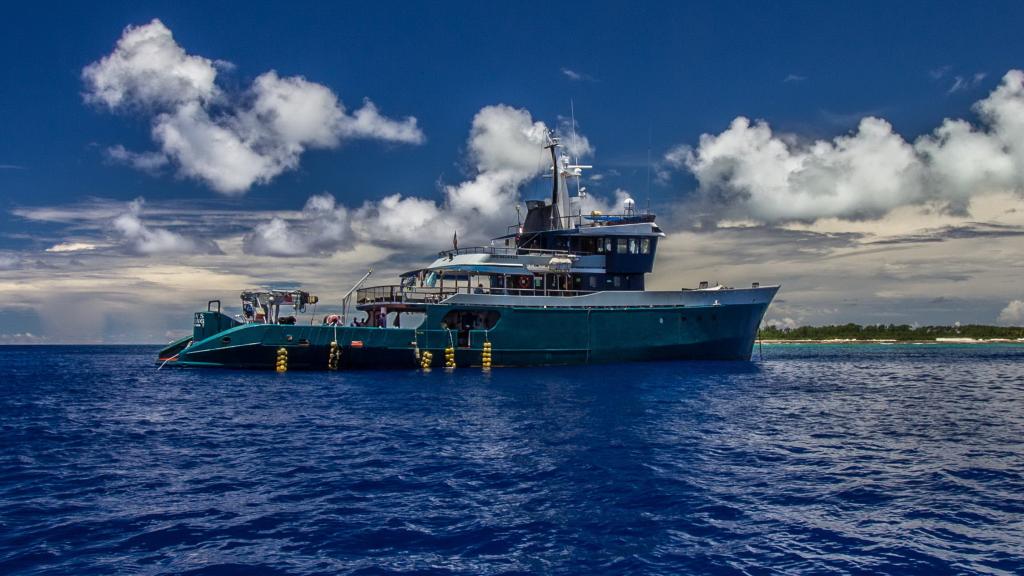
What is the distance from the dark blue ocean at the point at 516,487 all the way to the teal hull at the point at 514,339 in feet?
43.9

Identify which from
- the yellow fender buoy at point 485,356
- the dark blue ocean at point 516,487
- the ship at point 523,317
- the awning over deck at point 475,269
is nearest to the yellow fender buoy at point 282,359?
the ship at point 523,317

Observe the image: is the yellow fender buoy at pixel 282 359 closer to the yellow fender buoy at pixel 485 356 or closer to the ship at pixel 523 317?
the ship at pixel 523 317

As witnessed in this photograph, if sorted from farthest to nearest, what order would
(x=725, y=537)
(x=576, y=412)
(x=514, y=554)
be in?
1. (x=576, y=412)
2. (x=725, y=537)
3. (x=514, y=554)

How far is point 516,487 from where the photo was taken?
1386 cm

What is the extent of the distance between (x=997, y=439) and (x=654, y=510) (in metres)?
13.1

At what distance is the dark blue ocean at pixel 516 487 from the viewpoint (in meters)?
10.0

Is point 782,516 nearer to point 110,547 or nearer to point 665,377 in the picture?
point 110,547

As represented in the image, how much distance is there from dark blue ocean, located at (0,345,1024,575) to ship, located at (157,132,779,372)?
13.8 metres

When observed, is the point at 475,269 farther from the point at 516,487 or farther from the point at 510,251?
the point at 516,487

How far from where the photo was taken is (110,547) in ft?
34.4

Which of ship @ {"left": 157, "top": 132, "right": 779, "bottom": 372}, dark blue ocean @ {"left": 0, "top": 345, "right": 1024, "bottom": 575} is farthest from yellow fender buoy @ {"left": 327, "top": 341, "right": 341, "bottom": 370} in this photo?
dark blue ocean @ {"left": 0, "top": 345, "right": 1024, "bottom": 575}

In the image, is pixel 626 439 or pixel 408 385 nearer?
pixel 626 439

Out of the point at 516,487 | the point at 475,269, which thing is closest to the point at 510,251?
the point at 475,269

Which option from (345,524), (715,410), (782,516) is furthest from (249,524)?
(715,410)
